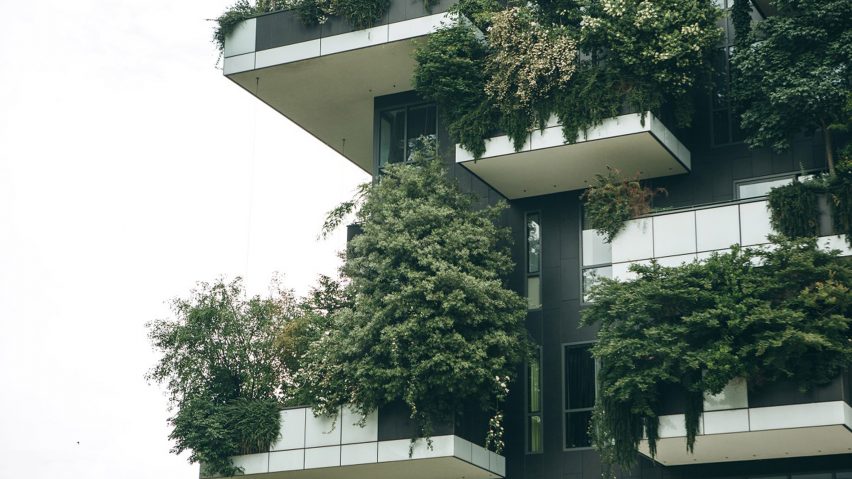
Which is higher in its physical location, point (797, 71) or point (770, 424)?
point (797, 71)

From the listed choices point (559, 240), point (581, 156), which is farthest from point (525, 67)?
point (559, 240)

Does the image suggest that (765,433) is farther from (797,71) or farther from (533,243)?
(533,243)

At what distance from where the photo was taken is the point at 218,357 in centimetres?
3091

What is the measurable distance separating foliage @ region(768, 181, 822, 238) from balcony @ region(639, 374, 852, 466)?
296 cm

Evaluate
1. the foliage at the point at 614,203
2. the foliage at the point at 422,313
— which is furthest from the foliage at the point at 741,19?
the foliage at the point at 422,313

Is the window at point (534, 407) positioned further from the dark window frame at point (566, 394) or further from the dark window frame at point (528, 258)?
the dark window frame at point (528, 258)

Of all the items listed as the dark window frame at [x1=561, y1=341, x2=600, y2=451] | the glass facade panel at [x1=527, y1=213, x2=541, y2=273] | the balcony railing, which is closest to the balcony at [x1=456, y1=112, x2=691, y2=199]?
the glass facade panel at [x1=527, y1=213, x2=541, y2=273]

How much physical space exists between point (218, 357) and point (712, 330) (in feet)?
39.3

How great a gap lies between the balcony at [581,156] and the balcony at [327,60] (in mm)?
3414

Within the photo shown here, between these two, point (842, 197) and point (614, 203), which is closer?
point (842, 197)

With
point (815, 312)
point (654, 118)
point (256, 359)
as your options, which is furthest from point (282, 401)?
point (815, 312)

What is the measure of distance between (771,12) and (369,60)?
30.8ft

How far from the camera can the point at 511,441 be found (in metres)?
29.5

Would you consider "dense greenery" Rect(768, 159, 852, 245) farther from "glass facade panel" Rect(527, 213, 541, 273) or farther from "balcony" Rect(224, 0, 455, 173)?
"balcony" Rect(224, 0, 455, 173)
